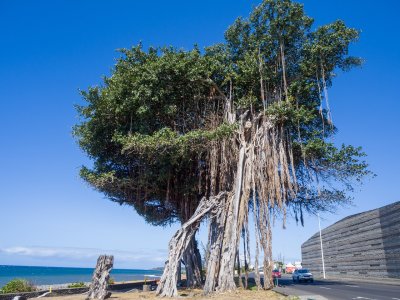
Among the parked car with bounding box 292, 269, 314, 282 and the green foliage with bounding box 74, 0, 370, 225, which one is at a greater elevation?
the green foliage with bounding box 74, 0, 370, 225

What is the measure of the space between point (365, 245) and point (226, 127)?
1907cm

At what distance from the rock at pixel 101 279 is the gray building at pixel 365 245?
62.9 feet

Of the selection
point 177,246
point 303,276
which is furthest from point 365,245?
point 177,246

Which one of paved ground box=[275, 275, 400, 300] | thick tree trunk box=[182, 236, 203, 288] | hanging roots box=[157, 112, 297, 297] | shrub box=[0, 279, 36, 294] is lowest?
paved ground box=[275, 275, 400, 300]

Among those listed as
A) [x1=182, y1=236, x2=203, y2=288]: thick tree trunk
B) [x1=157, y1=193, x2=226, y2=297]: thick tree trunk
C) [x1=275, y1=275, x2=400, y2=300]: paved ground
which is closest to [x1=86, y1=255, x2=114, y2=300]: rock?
[x1=157, y1=193, x2=226, y2=297]: thick tree trunk

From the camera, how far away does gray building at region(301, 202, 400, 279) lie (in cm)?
2589

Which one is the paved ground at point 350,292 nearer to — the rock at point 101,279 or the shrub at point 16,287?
the rock at point 101,279

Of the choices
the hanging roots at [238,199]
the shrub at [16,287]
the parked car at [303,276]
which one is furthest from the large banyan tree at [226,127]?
the parked car at [303,276]

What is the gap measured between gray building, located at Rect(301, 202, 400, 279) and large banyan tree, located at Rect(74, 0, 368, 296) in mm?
7530

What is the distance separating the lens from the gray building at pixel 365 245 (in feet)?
84.9

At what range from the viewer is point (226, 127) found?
17.2 meters

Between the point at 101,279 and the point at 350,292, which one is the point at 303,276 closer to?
the point at 350,292

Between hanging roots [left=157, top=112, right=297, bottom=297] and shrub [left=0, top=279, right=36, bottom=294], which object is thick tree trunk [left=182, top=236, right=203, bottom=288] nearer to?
hanging roots [left=157, top=112, right=297, bottom=297]

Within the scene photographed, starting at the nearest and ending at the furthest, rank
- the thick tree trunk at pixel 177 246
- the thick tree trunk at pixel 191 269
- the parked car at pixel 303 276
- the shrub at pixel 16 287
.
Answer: the thick tree trunk at pixel 177 246 → the thick tree trunk at pixel 191 269 → the shrub at pixel 16 287 → the parked car at pixel 303 276
